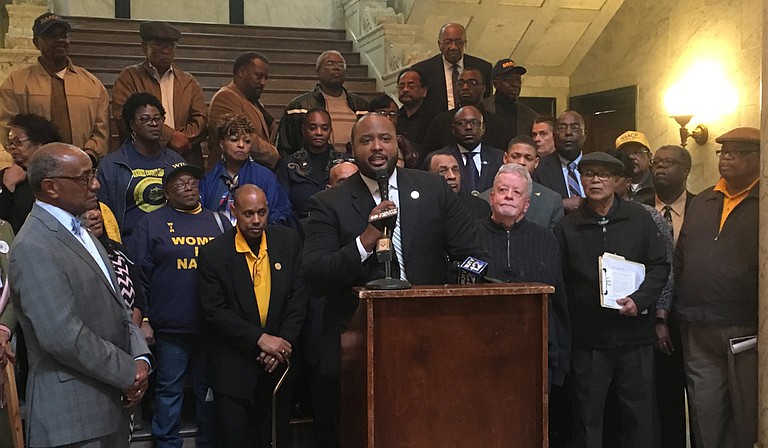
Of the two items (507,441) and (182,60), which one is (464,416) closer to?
(507,441)

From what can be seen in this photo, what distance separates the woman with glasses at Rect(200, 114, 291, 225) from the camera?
4.82 metres

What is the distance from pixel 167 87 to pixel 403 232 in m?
3.30

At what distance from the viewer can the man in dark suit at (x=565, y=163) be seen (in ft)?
16.9

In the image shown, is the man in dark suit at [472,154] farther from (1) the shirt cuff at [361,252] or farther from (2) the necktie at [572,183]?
(1) the shirt cuff at [361,252]

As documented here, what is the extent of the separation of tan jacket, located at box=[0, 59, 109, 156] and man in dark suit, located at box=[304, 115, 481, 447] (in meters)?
2.87

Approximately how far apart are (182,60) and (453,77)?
3.33 meters

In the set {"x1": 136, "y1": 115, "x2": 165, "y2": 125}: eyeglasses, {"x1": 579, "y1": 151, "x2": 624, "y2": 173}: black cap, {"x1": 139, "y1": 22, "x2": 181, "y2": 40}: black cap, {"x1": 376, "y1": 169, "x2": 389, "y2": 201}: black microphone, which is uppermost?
{"x1": 139, "y1": 22, "x2": 181, "y2": 40}: black cap

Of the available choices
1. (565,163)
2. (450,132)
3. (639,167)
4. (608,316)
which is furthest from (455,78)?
(608,316)

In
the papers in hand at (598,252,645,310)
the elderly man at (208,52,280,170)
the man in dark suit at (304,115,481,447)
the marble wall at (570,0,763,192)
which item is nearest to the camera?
the man in dark suit at (304,115,481,447)

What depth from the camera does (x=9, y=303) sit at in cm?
355

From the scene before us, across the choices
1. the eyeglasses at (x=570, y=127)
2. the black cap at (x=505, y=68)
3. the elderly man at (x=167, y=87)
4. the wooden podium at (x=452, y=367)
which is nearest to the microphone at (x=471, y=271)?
the wooden podium at (x=452, y=367)

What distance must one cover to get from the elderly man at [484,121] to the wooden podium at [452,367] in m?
3.07

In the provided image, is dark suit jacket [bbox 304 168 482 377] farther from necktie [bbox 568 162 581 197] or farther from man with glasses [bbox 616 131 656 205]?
man with glasses [bbox 616 131 656 205]

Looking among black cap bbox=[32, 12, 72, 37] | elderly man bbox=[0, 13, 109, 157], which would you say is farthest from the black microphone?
black cap bbox=[32, 12, 72, 37]
